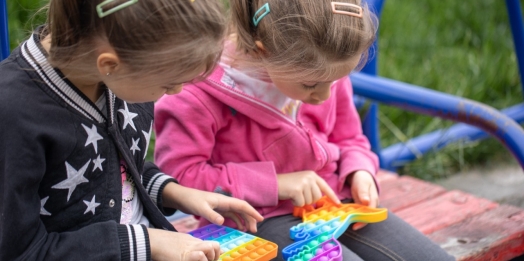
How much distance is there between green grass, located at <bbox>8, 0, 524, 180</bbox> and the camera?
241cm

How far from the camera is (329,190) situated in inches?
52.6

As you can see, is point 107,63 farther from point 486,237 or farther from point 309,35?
point 486,237

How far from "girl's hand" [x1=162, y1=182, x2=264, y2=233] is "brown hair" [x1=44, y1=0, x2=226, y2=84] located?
30 centimetres

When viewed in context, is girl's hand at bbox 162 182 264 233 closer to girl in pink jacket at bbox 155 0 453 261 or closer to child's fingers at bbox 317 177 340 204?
girl in pink jacket at bbox 155 0 453 261

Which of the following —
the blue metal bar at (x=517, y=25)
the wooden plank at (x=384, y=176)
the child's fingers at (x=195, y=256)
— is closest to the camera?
the child's fingers at (x=195, y=256)

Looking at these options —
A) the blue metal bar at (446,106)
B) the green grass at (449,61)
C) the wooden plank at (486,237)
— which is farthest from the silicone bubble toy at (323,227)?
the green grass at (449,61)

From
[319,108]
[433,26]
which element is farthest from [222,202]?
[433,26]

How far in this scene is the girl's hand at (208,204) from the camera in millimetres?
1154

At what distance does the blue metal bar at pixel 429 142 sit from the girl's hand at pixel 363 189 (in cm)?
74

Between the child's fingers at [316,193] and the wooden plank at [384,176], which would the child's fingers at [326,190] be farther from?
the wooden plank at [384,176]

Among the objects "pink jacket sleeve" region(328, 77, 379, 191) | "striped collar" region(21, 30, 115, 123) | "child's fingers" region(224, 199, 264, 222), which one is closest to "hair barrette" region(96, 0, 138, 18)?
"striped collar" region(21, 30, 115, 123)

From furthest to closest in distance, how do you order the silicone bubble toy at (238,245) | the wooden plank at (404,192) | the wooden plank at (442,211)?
the wooden plank at (404,192), the wooden plank at (442,211), the silicone bubble toy at (238,245)

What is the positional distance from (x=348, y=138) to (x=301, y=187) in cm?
29

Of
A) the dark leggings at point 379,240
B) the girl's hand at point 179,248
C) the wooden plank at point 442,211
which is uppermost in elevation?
the girl's hand at point 179,248
